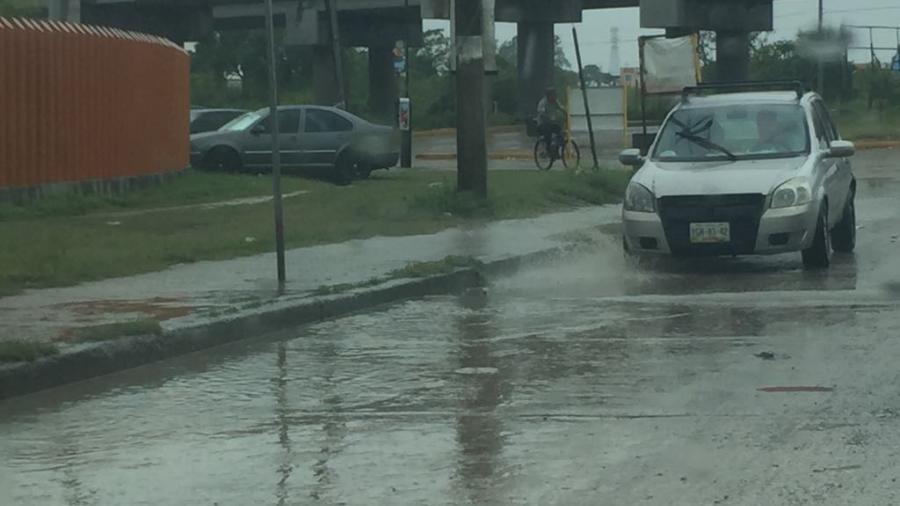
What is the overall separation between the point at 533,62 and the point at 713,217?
45430 mm

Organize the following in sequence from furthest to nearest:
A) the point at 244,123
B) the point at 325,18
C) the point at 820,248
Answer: the point at 325,18 < the point at 244,123 < the point at 820,248

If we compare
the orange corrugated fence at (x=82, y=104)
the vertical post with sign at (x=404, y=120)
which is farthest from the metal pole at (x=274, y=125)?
the vertical post with sign at (x=404, y=120)

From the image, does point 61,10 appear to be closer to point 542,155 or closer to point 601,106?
point 601,106

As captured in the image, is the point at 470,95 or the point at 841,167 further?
the point at 470,95

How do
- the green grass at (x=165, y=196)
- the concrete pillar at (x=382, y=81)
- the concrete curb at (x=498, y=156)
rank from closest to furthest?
the green grass at (x=165, y=196) < the concrete curb at (x=498, y=156) < the concrete pillar at (x=382, y=81)

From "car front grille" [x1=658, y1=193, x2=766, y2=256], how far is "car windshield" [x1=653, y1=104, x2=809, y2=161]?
3.18 feet

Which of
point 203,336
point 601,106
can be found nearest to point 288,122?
point 601,106

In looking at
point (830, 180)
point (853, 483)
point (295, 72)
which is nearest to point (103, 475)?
point (853, 483)

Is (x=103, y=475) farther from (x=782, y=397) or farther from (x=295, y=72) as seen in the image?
(x=295, y=72)

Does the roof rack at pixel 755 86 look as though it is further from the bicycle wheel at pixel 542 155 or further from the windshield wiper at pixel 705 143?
the bicycle wheel at pixel 542 155

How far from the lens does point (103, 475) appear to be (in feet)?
22.6

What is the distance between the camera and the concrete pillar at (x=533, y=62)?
59031mm

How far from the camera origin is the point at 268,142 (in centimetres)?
2883

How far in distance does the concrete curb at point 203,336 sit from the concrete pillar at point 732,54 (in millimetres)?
34928
